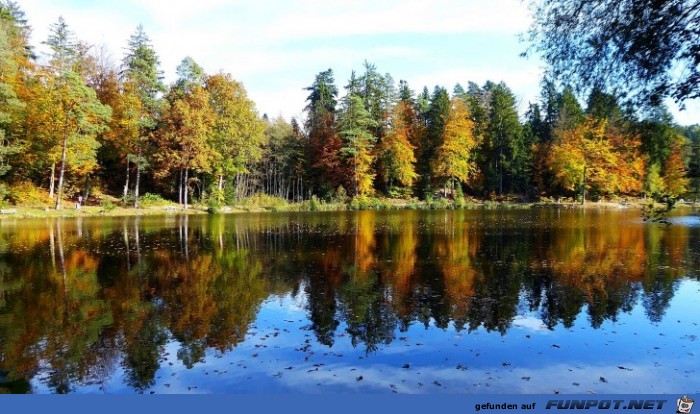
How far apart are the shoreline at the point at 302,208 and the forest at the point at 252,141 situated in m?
1.39

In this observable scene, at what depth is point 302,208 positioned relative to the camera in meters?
52.4

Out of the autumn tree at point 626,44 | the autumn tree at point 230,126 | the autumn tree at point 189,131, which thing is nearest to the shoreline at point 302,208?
the autumn tree at point 189,131

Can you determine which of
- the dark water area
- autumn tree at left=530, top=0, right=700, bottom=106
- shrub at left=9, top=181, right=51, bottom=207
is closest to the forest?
shrub at left=9, top=181, right=51, bottom=207

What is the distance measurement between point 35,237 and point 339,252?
656 inches

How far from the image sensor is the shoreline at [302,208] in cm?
3753

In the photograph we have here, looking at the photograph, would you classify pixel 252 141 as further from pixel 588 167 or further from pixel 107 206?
pixel 588 167

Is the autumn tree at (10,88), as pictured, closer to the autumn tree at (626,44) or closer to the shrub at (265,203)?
the shrub at (265,203)

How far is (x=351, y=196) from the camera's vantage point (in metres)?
59.0

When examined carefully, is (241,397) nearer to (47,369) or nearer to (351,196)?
(47,369)

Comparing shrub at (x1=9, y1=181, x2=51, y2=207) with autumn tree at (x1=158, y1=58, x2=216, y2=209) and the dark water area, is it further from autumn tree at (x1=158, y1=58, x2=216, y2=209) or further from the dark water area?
the dark water area

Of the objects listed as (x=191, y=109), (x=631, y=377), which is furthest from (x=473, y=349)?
(x=191, y=109)

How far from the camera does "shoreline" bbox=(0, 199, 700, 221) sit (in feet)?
123

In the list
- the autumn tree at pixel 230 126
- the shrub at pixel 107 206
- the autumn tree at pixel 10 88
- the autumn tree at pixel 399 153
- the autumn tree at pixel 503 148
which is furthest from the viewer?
the autumn tree at pixel 503 148

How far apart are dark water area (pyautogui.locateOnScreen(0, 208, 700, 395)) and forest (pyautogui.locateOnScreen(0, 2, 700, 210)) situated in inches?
515
